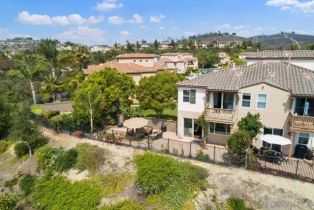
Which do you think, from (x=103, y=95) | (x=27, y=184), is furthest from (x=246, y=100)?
(x=27, y=184)

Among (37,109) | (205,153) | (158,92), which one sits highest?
(158,92)

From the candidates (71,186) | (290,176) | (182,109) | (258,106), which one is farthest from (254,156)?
(71,186)

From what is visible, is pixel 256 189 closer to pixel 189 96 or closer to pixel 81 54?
pixel 189 96

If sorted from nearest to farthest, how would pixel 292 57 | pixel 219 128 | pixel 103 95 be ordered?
1. pixel 219 128
2. pixel 292 57
3. pixel 103 95

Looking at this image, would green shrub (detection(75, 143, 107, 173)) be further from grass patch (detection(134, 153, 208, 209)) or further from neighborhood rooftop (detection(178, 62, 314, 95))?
neighborhood rooftop (detection(178, 62, 314, 95))

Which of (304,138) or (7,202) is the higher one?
(304,138)

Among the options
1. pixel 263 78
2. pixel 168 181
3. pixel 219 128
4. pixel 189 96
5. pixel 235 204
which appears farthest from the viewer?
pixel 189 96

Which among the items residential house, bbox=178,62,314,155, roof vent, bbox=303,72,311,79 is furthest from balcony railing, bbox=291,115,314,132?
roof vent, bbox=303,72,311,79
